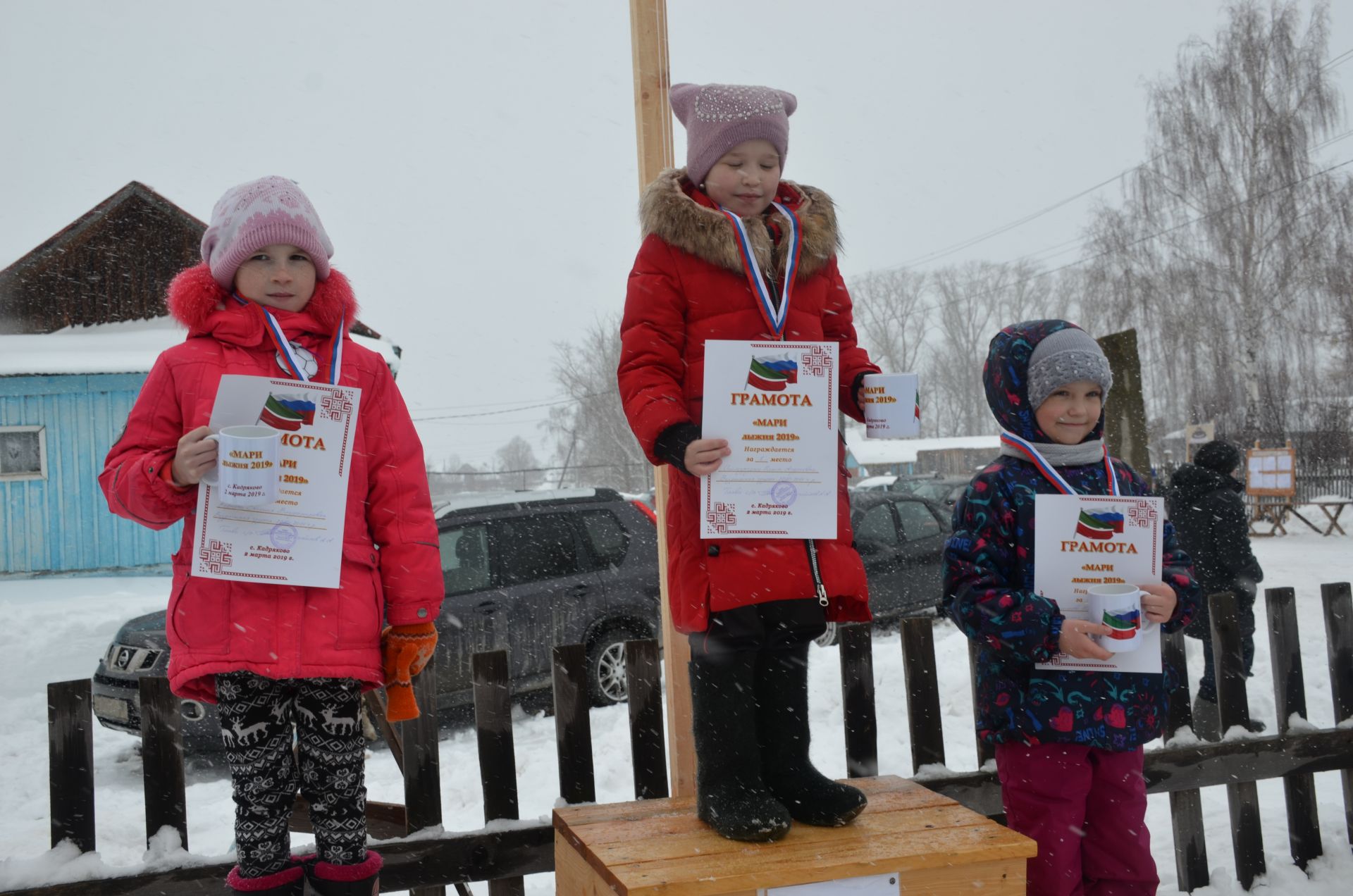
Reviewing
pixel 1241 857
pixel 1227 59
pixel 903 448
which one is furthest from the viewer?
pixel 903 448

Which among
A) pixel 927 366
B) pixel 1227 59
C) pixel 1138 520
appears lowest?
pixel 1138 520

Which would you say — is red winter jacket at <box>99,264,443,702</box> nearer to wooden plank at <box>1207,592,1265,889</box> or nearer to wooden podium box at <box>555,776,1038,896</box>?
wooden podium box at <box>555,776,1038,896</box>

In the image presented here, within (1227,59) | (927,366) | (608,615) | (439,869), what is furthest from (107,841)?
(927,366)

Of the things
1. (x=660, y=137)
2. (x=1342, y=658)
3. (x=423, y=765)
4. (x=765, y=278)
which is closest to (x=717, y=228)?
(x=765, y=278)

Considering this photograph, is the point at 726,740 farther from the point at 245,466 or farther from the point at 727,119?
the point at 727,119

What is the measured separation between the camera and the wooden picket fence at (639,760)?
2.48m

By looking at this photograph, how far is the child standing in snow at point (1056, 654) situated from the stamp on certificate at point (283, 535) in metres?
1.51

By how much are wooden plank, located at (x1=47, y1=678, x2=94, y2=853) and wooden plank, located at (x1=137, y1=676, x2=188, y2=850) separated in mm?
127

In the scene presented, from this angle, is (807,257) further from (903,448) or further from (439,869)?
(903,448)

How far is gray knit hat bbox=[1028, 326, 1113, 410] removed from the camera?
96.9 inches

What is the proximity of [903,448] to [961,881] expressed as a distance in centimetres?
4391

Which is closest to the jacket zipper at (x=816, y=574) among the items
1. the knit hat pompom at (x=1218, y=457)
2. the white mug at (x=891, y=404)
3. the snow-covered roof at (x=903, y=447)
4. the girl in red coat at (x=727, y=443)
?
the girl in red coat at (x=727, y=443)

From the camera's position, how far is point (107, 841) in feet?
13.7

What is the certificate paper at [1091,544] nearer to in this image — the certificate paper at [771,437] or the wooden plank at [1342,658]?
the certificate paper at [771,437]
